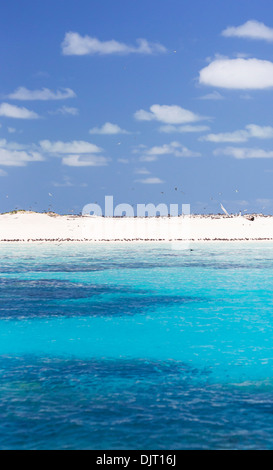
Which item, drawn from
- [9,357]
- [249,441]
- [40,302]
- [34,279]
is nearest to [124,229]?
[34,279]

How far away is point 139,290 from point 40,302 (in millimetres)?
5201

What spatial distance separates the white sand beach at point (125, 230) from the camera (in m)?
60.5

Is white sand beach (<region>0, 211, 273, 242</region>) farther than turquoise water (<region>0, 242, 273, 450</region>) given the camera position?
Yes

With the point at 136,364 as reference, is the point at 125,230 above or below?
above

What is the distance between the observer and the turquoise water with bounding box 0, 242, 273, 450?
834 cm

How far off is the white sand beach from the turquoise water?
34.1m

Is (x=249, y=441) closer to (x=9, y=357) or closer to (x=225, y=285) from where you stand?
(x=9, y=357)

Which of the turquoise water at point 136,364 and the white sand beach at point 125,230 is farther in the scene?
the white sand beach at point 125,230

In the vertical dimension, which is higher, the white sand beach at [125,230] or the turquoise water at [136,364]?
the white sand beach at [125,230]

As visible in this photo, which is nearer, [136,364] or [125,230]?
[136,364]

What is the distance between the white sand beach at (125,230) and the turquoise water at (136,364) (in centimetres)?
3412

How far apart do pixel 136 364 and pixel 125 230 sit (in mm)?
54697

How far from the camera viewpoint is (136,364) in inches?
477

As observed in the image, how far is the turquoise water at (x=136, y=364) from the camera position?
27.3 ft
